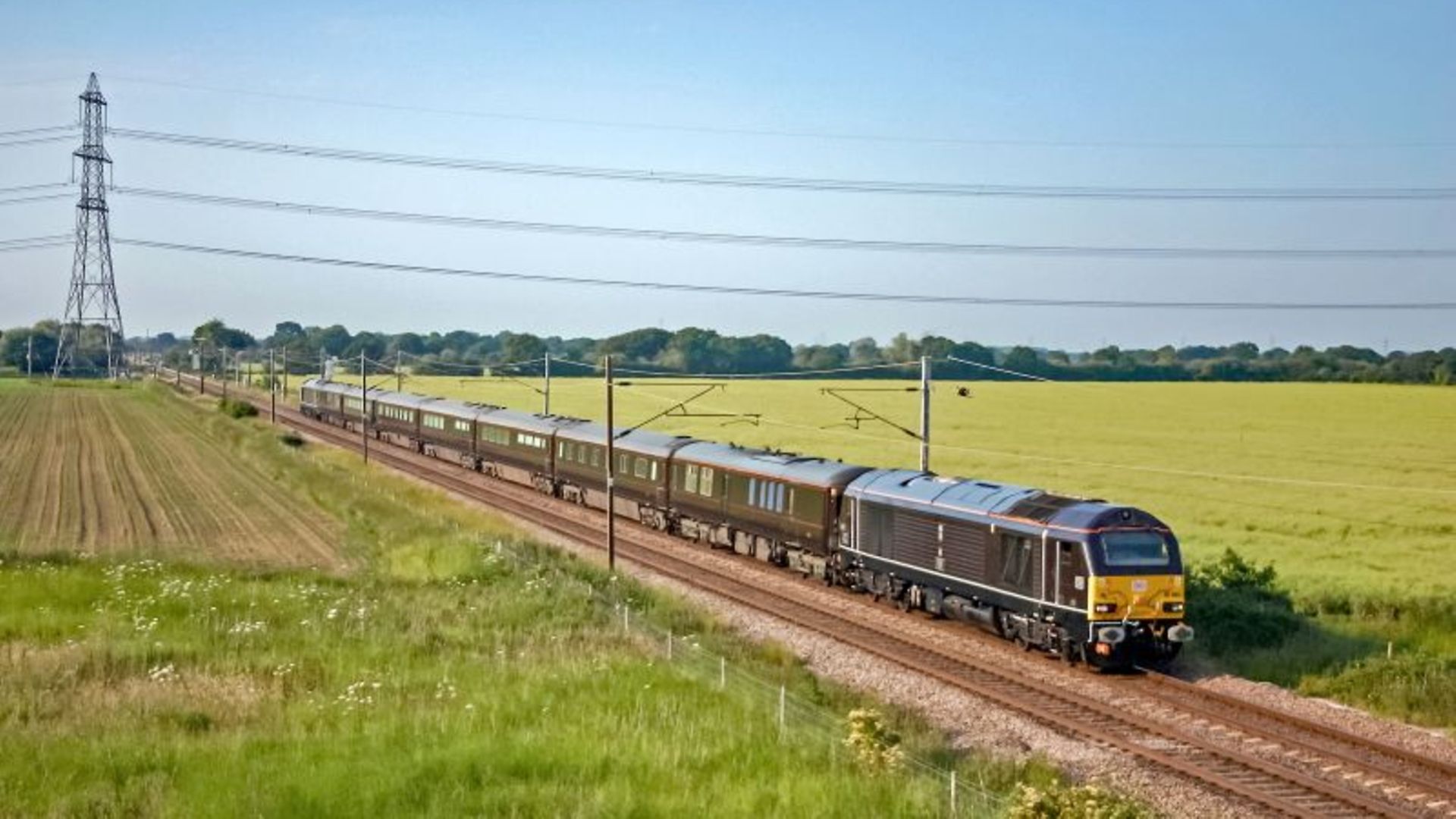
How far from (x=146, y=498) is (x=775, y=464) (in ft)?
106

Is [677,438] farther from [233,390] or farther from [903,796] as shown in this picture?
[233,390]

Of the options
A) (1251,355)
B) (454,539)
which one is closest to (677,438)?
(454,539)

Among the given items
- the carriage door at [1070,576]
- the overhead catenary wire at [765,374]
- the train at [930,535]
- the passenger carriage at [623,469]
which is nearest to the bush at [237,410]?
the overhead catenary wire at [765,374]

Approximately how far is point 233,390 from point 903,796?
6375 inches

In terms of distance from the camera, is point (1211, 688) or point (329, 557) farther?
point (329, 557)

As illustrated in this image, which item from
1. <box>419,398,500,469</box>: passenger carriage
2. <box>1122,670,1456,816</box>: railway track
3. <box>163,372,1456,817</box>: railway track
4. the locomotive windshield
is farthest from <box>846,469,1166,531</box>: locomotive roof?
<box>419,398,500,469</box>: passenger carriage

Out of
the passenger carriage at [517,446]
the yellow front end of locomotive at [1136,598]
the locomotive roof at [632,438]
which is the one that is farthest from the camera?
the passenger carriage at [517,446]

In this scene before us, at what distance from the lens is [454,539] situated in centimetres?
4288

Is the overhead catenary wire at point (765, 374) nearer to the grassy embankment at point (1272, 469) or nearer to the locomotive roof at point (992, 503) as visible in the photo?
the locomotive roof at point (992, 503)

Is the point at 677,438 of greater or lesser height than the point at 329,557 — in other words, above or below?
above

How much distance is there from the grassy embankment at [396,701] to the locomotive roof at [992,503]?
5579mm

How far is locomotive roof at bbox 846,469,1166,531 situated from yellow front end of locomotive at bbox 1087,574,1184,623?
3.41 ft

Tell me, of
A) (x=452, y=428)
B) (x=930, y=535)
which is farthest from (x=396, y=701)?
(x=452, y=428)

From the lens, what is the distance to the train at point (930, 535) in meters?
27.3
